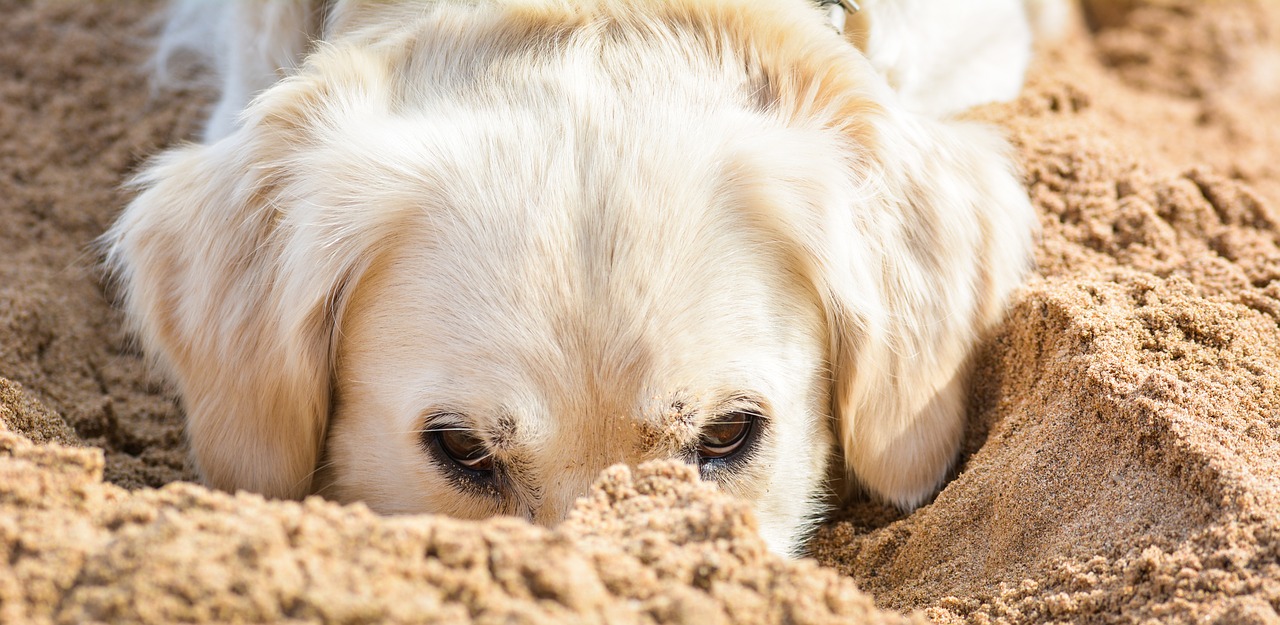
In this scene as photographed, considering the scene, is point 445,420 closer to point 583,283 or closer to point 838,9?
point 583,283

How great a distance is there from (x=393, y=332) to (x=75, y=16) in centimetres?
266

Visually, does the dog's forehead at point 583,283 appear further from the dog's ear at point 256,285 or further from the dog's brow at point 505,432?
the dog's ear at point 256,285

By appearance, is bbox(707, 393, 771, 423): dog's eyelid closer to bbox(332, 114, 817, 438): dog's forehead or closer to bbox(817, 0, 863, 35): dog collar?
bbox(332, 114, 817, 438): dog's forehead

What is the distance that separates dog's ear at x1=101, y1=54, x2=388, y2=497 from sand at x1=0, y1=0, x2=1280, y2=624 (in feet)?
0.77

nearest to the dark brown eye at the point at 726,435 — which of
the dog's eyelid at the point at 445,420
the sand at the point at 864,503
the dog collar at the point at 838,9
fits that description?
the sand at the point at 864,503

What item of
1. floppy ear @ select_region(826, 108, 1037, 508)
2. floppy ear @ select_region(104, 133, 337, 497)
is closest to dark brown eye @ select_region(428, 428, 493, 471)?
floppy ear @ select_region(104, 133, 337, 497)

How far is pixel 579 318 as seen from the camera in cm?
188

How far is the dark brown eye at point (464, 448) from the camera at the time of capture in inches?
78.1

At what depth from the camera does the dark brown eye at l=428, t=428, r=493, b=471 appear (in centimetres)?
198

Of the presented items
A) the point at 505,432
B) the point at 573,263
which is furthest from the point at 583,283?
the point at 505,432

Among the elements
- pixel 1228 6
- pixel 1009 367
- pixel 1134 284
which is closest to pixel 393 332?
pixel 1009 367

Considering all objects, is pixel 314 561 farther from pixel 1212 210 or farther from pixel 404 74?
pixel 1212 210

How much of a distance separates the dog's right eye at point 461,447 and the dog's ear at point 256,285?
0.34 m

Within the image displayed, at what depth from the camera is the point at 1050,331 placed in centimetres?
218
